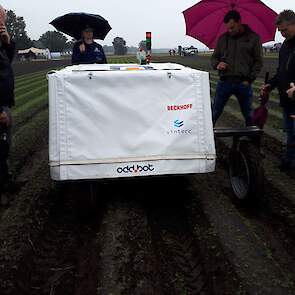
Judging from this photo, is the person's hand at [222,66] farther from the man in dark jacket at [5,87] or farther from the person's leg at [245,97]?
the man in dark jacket at [5,87]

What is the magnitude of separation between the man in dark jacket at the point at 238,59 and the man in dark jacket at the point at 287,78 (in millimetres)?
318

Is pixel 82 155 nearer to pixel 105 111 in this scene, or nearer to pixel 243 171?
pixel 105 111

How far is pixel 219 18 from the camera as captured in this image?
581cm

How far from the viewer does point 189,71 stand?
391 cm

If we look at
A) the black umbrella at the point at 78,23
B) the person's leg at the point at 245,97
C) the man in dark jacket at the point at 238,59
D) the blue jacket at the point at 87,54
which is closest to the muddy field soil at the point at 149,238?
the person's leg at the point at 245,97

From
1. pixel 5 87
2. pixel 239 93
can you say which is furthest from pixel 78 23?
pixel 239 93

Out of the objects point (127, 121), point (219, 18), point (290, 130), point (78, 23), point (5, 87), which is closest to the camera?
point (127, 121)

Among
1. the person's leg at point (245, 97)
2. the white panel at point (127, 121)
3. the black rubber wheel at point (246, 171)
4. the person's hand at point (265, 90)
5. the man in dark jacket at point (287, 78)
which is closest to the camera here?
the white panel at point (127, 121)

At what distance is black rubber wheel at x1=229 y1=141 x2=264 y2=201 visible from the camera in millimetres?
3955

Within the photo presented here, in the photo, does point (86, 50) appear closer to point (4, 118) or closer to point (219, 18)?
point (219, 18)

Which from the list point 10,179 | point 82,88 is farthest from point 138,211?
point 10,179

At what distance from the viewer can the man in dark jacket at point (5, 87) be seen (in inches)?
170

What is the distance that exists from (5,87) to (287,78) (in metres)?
3.47

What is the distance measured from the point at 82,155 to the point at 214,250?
153cm
